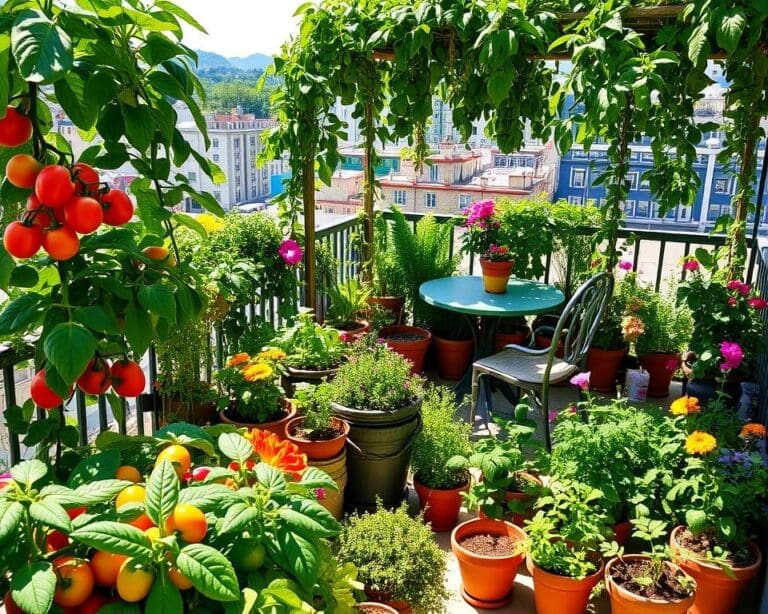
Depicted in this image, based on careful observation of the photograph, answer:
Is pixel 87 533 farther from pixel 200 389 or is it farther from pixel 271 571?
Answer: pixel 200 389

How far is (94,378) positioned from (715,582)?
1.93 meters

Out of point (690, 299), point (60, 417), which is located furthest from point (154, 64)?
point (690, 299)

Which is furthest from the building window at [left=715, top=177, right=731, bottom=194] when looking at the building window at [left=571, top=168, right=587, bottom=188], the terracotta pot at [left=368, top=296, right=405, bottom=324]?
the terracotta pot at [left=368, top=296, right=405, bottom=324]

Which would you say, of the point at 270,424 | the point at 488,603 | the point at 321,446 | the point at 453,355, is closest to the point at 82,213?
the point at 321,446

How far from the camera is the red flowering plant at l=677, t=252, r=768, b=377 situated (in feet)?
11.0

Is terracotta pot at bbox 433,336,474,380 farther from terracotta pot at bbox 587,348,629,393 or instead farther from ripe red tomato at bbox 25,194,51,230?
ripe red tomato at bbox 25,194,51,230

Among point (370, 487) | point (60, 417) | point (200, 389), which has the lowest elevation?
point (370, 487)

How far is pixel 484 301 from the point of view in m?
3.72

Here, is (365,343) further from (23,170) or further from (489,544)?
(23,170)

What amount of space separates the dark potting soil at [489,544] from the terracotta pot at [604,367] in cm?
196

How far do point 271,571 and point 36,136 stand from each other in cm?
79

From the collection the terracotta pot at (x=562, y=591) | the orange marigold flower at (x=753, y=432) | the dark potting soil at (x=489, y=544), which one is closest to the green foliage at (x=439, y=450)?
the dark potting soil at (x=489, y=544)

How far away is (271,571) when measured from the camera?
1.11 metres

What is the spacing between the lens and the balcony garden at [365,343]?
3.39 ft
